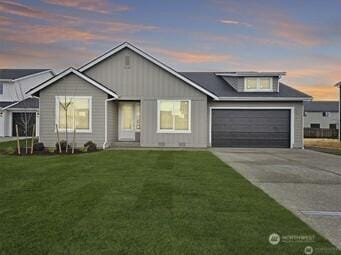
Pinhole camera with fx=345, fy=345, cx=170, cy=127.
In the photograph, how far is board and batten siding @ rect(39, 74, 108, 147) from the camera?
1825cm

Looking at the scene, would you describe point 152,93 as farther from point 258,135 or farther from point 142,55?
point 258,135

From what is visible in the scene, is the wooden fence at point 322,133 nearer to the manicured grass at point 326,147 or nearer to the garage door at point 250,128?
the manicured grass at point 326,147

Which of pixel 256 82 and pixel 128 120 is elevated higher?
pixel 256 82

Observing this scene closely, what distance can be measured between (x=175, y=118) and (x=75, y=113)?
5487 millimetres

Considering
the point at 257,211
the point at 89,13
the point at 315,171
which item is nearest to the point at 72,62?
the point at 89,13

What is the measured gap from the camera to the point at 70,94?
18328 millimetres

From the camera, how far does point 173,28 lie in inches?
806

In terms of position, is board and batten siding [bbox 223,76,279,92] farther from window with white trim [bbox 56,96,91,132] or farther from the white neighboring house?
the white neighboring house

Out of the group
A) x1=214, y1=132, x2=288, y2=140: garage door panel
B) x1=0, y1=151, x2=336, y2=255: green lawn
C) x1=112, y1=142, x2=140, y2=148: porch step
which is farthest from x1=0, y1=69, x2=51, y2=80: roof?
x1=0, y1=151, x2=336, y2=255: green lawn

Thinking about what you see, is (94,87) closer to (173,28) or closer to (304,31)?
(173,28)

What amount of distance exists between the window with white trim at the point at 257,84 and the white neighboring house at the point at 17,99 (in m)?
17.4

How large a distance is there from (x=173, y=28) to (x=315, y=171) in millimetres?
12721

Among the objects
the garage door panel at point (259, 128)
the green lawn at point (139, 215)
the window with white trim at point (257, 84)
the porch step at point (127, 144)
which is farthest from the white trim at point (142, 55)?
the green lawn at point (139, 215)

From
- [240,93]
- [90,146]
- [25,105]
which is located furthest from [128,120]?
[25,105]
